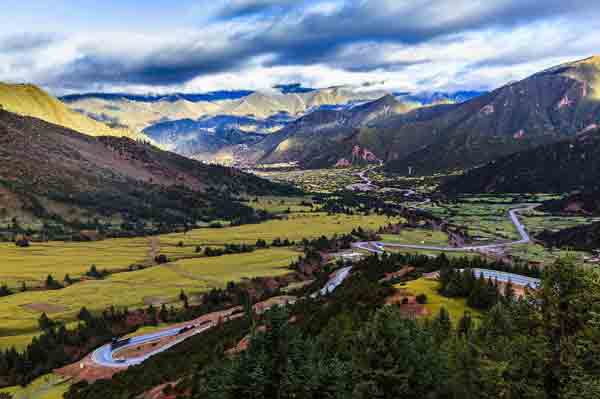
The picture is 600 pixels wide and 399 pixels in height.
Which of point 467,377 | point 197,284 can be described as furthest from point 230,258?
point 467,377

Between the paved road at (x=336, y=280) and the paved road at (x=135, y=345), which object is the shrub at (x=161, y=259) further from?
the paved road at (x=336, y=280)

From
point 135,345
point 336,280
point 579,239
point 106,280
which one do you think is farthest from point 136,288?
point 579,239

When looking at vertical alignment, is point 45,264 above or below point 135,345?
above

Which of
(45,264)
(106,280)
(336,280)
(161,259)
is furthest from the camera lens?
(161,259)

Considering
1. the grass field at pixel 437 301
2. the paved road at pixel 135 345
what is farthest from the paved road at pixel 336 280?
the grass field at pixel 437 301

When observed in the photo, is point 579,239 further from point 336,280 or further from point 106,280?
point 106,280
